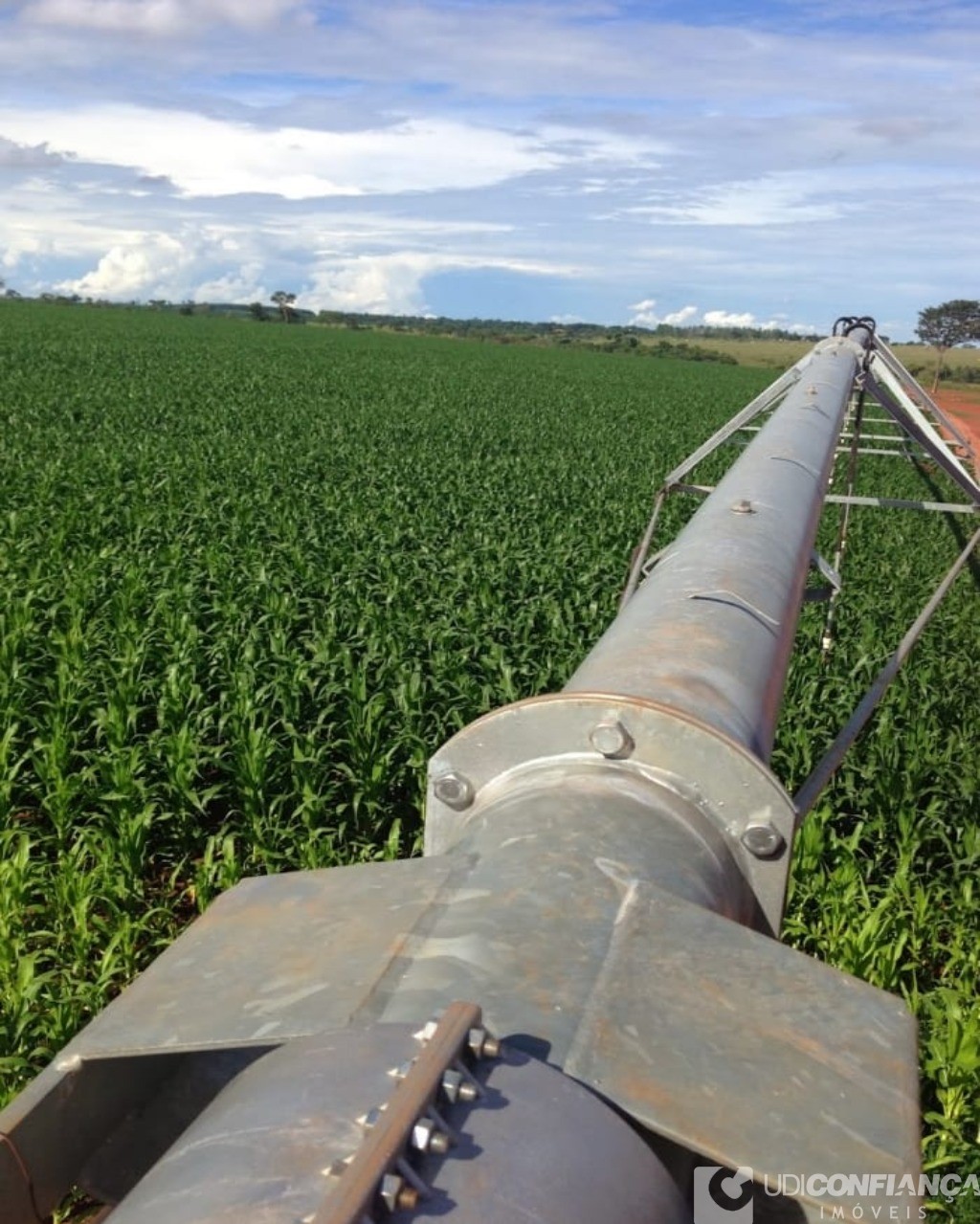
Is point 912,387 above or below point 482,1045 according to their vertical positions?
above

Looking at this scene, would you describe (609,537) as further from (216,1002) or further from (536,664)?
(216,1002)

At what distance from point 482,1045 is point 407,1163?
129 millimetres

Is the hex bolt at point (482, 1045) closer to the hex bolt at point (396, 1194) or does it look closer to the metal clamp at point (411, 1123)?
the metal clamp at point (411, 1123)

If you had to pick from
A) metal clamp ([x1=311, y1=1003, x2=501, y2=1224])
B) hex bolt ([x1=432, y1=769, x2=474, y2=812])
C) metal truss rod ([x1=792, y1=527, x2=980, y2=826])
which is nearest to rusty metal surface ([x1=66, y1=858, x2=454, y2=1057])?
metal clamp ([x1=311, y1=1003, x2=501, y2=1224])

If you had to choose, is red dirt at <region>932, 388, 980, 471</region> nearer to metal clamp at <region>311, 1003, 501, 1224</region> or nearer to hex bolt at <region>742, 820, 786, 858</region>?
hex bolt at <region>742, 820, 786, 858</region>

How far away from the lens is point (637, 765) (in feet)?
4.59

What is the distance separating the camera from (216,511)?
1191 cm

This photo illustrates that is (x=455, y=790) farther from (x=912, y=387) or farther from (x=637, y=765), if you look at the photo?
(x=912, y=387)

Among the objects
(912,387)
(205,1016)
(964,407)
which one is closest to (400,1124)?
(205,1016)

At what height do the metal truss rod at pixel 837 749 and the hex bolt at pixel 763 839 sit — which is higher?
the hex bolt at pixel 763 839

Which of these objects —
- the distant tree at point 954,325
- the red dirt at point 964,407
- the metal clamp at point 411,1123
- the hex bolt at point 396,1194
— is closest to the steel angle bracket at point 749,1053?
the metal clamp at point 411,1123

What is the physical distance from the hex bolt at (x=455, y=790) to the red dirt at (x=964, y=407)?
110 feet

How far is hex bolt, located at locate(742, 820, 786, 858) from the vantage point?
141 cm

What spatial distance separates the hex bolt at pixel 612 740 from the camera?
138 centimetres
